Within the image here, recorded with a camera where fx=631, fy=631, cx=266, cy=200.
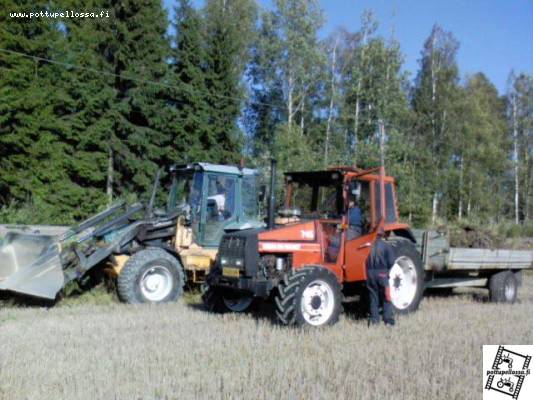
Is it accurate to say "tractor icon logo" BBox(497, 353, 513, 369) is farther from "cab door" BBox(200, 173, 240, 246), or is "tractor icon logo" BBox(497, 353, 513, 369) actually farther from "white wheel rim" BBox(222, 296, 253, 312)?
"cab door" BBox(200, 173, 240, 246)

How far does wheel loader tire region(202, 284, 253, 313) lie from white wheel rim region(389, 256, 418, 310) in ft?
7.21

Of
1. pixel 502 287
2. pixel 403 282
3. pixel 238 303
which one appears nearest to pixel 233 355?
pixel 238 303

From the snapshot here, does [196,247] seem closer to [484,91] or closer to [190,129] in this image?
[190,129]

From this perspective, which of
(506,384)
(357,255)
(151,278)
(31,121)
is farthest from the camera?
(31,121)

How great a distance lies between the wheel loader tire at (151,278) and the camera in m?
10.5

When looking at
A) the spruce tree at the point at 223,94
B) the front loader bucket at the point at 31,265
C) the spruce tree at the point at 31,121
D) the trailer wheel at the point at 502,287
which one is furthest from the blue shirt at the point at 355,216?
the spruce tree at the point at 223,94

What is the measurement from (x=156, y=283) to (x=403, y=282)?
4.18 m

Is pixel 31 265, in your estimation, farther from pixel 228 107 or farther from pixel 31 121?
pixel 228 107

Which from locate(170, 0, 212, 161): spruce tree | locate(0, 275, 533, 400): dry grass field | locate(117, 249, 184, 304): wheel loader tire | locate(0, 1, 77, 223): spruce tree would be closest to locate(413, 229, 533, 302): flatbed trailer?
locate(0, 275, 533, 400): dry grass field

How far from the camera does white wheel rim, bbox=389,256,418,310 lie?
31.5 feet

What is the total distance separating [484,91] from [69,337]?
38.9 m

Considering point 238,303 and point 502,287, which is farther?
point 502,287

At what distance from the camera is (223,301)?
9953mm

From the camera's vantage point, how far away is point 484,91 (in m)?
41.6
